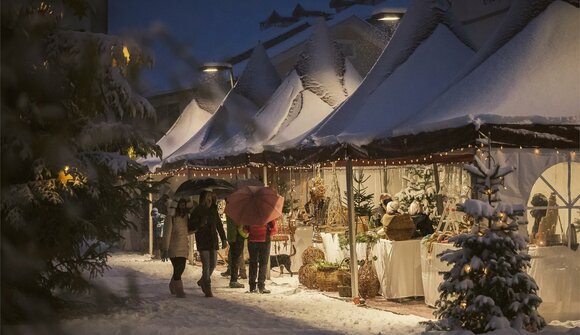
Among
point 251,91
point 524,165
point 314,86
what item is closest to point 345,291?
point 524,165

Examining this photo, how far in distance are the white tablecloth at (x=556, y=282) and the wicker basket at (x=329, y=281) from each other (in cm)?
466

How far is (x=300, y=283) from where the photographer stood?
49.9 ft

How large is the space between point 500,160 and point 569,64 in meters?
1.59

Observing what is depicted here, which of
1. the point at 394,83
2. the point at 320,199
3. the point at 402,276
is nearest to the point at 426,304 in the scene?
the point at 402,276

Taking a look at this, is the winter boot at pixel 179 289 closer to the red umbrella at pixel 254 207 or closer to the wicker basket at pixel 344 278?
the red umbrella at pixel 254 207

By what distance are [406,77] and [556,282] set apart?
12.5 feet

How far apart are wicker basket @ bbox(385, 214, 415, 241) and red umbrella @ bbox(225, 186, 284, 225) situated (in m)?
2.52

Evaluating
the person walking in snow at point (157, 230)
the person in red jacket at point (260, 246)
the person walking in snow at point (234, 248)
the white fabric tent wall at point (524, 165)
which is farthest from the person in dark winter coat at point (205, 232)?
the person walking in snow at point (157, 230)

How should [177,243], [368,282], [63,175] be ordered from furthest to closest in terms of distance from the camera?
[177,243]
[368,282]
[63,175]

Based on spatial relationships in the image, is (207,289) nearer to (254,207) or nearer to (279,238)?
(254,207)

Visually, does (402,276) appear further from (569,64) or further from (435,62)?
(569,64)

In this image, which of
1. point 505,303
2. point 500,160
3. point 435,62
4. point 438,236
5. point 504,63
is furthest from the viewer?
point 435,62

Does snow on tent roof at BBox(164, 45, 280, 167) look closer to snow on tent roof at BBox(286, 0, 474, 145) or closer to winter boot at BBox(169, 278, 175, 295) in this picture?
winter boot at BBox(169, 278, 175, 295)

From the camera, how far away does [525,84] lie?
385 inches
